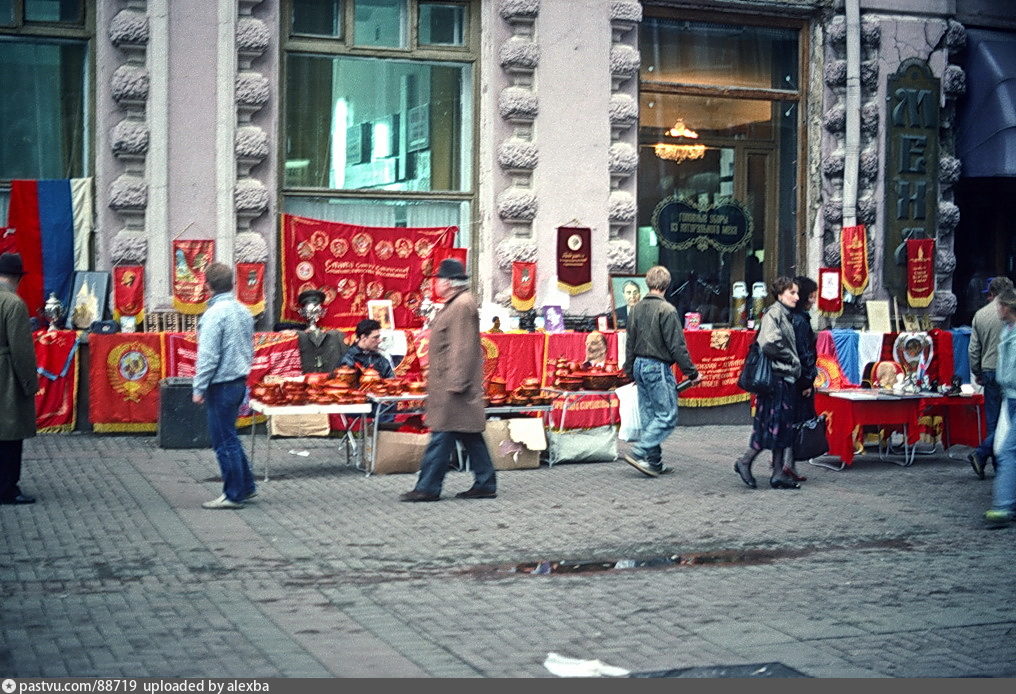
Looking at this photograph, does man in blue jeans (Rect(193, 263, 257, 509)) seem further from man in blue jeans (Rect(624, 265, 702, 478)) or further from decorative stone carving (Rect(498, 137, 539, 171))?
decorative stone carving (Rect(498, 137, 539, 171))

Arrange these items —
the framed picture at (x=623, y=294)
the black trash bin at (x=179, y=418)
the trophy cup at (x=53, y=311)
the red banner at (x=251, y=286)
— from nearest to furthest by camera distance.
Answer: the black trash bin at (x=179, y=418)
the trophy cup at (x=53, y=311)
the red banner at (x=251, y=286)
the framed picture at (x=623, y=294)

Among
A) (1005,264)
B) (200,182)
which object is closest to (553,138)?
(200,182)

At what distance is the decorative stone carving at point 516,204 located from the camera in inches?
700

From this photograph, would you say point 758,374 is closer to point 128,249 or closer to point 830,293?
point 830,293

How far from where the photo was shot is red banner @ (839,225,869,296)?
1955 centimetres

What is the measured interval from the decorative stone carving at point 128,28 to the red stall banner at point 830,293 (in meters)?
9.39

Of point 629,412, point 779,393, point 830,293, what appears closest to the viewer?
point 779,393

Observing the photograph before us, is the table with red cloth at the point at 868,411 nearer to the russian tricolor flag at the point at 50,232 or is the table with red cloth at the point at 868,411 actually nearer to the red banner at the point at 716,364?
the red banner at the point at 716,364

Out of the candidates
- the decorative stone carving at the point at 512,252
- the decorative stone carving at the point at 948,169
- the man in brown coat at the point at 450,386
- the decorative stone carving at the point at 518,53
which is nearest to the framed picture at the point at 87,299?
the decorative stone carving at the point at 512,252

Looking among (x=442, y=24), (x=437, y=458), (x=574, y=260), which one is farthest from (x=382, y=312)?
(x=437, y=458)

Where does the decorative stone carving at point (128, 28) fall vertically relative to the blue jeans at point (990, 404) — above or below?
above

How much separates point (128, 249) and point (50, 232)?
870 millimetres

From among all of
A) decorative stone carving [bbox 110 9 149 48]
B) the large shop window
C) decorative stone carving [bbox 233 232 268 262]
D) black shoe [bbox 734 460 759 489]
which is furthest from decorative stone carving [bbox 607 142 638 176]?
black shoe [bbox 734 460 759 489]

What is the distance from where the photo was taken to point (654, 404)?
13453mm
